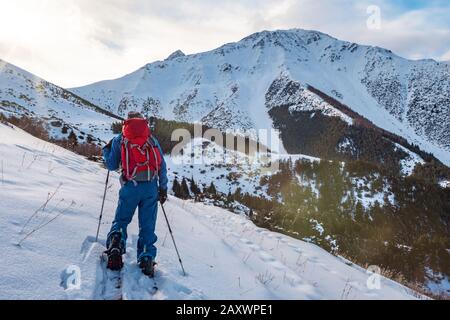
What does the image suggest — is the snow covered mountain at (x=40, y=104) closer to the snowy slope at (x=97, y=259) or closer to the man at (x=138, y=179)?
the snowy slope at (x=97, y=259)

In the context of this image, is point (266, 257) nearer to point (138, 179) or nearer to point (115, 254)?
point (138, 179)

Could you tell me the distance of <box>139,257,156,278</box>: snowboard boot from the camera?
15.3 feet

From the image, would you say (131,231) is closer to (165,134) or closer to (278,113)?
(165,134)

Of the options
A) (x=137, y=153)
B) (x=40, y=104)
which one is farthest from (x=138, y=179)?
(x=40, y=104)

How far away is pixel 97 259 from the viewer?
4.60 m

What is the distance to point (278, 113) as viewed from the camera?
138 m

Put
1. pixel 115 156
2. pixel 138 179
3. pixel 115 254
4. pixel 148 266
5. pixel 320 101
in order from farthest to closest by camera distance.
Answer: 1. pixel 320 101
2. pixel 115 156
3. pixel 138 179
4. pixel 148 266
5. pixel 115 254

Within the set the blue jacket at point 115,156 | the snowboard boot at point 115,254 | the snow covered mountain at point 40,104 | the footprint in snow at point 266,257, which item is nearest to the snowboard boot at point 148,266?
the snowboard boot at point 115,254

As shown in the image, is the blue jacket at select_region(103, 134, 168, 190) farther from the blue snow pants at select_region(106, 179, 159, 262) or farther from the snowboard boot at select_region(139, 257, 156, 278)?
the snowboard boot at select_region(139, 257, 156, 278)

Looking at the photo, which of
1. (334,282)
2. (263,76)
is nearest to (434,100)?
(263,76)

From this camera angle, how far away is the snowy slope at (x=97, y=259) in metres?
3.79

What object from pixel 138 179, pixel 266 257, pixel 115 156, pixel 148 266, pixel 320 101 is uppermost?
pixel 320 101

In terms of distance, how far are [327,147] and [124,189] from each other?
106836mm

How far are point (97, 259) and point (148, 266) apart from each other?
0.71 m
